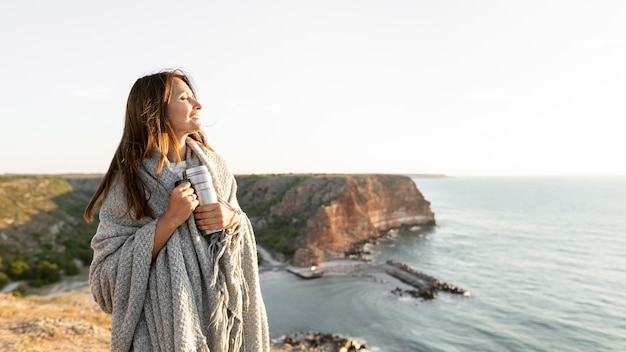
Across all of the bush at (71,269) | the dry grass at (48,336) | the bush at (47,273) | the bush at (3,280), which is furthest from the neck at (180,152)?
the bush at (71,269)

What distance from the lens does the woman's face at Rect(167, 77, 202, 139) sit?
2.04 metres

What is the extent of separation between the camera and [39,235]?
3753cm

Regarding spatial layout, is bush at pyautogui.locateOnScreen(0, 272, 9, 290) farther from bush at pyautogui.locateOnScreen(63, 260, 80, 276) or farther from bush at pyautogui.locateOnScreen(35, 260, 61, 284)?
bush at pyautogui.locateOnScreen(63, 260, 80, 276)

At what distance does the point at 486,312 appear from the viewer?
30500 mm

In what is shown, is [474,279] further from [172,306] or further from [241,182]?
[241,182]

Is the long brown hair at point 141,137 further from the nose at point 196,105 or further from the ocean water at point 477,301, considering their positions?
the ocean water at point 477,301

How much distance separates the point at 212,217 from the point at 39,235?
44.6m

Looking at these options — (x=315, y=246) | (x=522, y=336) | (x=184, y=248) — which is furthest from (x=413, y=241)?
(x=184, y=248)

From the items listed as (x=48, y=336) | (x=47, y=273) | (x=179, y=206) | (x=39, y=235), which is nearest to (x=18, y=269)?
(x=47, y=273)

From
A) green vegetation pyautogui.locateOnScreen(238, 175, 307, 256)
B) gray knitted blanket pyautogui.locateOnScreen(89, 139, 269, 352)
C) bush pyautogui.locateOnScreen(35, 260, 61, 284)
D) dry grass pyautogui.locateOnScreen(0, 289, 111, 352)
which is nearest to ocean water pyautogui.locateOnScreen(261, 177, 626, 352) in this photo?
green vegetation pyautogui.locateOnScreen(238, 175, 307, 256)

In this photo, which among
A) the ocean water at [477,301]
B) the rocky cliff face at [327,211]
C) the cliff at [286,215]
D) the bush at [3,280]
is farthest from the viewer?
the rocky cliff face at [327,211]

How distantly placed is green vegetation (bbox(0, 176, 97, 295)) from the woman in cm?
3396

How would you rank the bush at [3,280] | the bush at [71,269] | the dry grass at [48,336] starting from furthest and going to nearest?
1. the bush at [71,269]
2. the bush at [3,280]
3. the dry grass at [48,336]

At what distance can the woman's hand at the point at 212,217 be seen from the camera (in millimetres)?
1923
